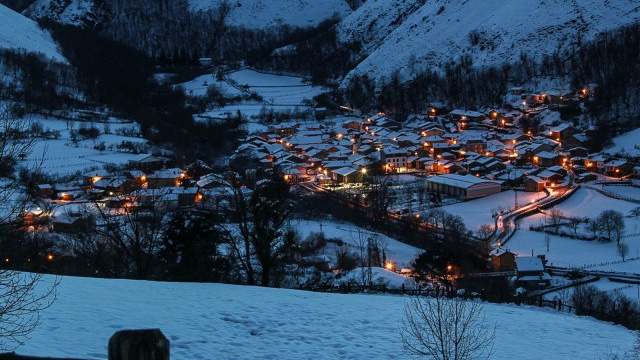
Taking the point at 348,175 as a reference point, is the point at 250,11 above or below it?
above

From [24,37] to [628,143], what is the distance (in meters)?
48.2

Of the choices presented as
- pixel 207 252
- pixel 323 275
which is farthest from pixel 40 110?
pixel 207 252

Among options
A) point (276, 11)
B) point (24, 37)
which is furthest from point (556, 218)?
point (276, 11)

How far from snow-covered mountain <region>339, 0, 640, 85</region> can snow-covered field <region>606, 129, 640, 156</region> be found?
1402 centimetres

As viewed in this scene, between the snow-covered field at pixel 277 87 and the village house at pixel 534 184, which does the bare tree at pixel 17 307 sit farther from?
the snow-covered field at pixel 277 87

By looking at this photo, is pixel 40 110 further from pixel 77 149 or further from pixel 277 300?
pixel 277 300

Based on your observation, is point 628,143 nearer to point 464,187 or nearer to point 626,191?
point 626,191

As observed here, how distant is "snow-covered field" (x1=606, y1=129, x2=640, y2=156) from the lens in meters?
27.9

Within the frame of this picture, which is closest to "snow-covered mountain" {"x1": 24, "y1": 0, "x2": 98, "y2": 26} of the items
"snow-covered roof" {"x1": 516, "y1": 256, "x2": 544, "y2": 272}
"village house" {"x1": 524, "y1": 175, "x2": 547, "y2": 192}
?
"village house" {"x1": 524, "y1": 175, "x2": 547, "y2": 192}

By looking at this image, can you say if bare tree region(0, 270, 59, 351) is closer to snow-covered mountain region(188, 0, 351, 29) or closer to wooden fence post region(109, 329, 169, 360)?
wooden fence post region(109, 329, 169, 360)

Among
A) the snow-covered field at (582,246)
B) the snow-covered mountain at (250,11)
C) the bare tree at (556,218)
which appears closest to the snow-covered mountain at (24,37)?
the snow-covered mountain at (250,11)

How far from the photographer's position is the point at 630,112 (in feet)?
108

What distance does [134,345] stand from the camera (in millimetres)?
1104

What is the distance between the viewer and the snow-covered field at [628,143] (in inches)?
1097
